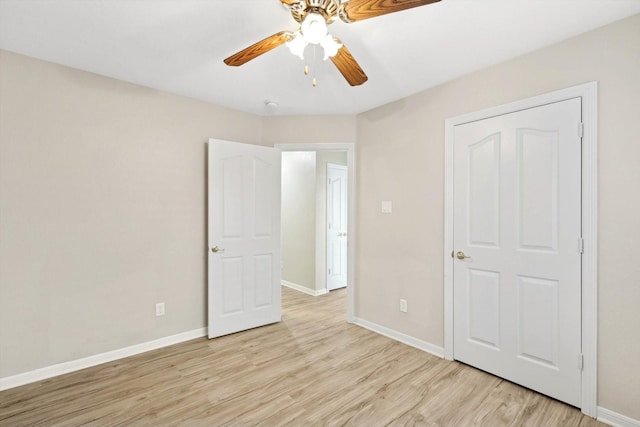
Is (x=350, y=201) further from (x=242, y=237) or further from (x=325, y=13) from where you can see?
(x=325, y=13)

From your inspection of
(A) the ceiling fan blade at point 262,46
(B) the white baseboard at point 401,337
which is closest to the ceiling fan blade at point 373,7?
(A) the ceiling fan blade at point 262,46

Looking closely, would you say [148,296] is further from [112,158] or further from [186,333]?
[112,158]

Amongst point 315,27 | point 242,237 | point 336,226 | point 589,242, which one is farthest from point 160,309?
point 589,242

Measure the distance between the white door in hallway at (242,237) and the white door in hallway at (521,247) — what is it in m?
1.91

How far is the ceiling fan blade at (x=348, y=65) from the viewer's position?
5.63 feet

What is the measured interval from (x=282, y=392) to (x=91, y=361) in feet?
5.38

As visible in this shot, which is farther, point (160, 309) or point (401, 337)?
point (401, 337)

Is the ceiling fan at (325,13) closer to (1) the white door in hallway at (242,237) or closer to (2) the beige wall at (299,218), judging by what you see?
(1) the white door in hallway at (242,237)

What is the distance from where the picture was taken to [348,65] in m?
1.83

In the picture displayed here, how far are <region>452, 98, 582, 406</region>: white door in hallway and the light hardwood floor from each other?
0.22 metres

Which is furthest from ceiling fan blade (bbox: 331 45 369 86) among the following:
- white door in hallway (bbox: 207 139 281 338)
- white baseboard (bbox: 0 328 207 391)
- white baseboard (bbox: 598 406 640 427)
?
white baseboard (bbox: 0 328 207 391)

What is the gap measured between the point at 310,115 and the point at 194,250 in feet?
6.38

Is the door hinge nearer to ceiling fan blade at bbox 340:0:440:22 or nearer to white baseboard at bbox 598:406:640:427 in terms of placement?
white baseboard at bbox 598:406:640:427

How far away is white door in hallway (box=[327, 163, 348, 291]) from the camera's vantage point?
5.04 meters
